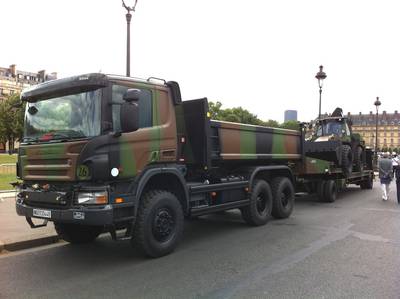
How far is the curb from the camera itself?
718cm

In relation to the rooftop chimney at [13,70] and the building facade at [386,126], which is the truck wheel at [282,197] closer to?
the rooftop chimney at [13,70]

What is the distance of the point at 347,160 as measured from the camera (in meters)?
15.2

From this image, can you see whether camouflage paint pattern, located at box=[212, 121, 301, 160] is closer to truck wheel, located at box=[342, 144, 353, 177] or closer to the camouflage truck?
the camouflage truck

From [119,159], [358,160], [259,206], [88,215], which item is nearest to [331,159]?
[358,160]

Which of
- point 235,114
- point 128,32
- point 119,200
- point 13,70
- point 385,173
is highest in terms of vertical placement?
Answer: point 13,70

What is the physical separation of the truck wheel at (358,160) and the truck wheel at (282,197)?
22.4ft

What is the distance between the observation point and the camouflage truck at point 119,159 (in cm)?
591

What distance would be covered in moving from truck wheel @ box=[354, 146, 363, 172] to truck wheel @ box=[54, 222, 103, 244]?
12.1m

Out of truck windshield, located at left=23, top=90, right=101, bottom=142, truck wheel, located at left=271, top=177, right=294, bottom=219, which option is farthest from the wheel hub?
truck wheel, located at left=271, top=177, right=294, bottom=219

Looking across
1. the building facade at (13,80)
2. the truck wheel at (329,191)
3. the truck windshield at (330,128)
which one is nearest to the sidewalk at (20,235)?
the truck wheel at (329,191)

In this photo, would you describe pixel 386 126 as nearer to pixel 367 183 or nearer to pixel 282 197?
pixel 367 183

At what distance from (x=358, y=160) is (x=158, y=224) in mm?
12432

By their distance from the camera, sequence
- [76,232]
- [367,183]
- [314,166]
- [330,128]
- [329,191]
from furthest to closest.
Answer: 1. [367,183]
2. [330,128]
3. [329,191]
4. [314,166]
5. [76,232]

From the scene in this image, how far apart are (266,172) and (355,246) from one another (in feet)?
10.1
